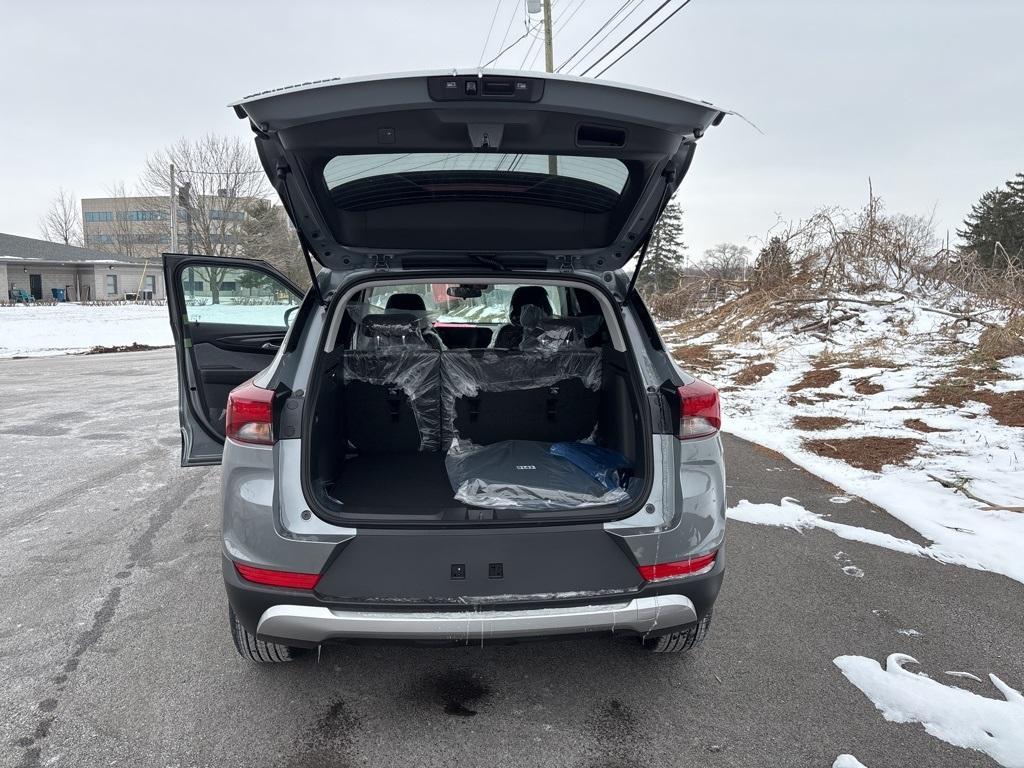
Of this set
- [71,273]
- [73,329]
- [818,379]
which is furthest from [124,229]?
[818,379]

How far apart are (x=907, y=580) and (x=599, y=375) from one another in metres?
1.90

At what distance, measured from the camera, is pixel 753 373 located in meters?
9.24

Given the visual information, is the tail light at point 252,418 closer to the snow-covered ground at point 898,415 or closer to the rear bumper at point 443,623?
the rear bumper at point 443,623

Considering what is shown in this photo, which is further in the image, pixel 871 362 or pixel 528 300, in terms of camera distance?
pixel 871 362

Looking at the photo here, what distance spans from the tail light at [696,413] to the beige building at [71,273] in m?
48.7

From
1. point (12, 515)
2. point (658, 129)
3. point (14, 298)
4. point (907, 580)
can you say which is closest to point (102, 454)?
point (12, 515)

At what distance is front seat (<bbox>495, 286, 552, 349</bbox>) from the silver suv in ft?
1.43

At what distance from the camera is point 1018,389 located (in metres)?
6.37

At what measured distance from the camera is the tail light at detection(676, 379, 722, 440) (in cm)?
218

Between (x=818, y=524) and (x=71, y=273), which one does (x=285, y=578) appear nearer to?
(x=818, y=524)

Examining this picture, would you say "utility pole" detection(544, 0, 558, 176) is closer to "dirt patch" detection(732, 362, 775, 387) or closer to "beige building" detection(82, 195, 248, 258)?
"dirt patch" detection(732, 362, 775, 387)

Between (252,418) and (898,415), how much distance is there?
630 cm

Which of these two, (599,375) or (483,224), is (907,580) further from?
Result: (483,224)

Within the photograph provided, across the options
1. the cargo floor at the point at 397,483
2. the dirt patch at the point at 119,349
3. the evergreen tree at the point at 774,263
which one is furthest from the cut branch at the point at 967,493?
the dirt patch at the point at 119,349
